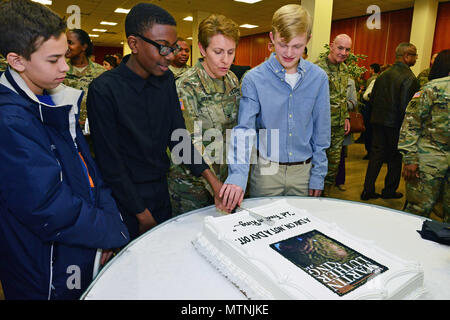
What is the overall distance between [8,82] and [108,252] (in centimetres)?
58

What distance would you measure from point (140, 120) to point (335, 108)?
2.86m

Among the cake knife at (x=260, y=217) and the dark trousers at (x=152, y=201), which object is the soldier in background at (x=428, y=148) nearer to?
the cake knife at (x=260, y=217)

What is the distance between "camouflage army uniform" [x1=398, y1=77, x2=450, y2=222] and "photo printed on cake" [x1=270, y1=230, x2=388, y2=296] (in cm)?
155

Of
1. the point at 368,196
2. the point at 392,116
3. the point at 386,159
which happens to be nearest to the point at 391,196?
the point at 368,196

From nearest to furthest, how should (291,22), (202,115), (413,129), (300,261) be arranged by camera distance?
(300,261) → (291,22) → (202,115) → (413,129)

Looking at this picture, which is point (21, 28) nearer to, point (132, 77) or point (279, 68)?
point (132, 77)

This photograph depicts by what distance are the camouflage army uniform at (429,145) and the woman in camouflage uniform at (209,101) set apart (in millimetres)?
1251

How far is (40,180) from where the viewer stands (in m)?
0.79

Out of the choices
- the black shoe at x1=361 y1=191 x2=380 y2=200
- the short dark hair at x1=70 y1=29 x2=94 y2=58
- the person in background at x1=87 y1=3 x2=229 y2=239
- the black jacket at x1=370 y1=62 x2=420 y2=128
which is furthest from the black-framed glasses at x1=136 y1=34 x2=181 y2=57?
the black jacket at x1=370 y1=62 x2=420 y2=128

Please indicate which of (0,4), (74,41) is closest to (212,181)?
(0,4)

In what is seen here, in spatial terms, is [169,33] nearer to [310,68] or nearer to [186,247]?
[310,68]

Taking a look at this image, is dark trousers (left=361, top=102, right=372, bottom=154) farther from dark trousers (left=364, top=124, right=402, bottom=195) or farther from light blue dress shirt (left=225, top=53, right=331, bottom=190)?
light blue dress shirt (left=225, top=53, right=331, bottom=190)

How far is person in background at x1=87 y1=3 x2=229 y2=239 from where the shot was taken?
114 cm

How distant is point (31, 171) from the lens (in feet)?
2.58
